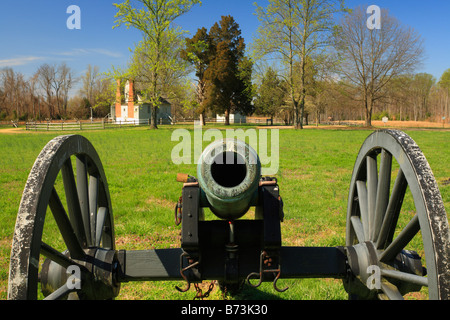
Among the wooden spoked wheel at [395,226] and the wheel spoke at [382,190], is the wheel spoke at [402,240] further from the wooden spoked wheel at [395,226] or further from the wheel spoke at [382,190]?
the wheel spoke at [382,190]

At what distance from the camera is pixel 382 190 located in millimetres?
2205

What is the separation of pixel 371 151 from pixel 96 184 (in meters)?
2.03

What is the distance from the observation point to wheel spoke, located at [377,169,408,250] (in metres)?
1.98

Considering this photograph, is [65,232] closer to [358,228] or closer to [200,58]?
[358,228]

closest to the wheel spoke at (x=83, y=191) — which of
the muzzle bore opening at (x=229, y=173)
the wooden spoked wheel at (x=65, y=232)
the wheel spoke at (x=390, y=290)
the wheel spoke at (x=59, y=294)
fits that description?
the wooden spoked wheel at (x=65, y=232)

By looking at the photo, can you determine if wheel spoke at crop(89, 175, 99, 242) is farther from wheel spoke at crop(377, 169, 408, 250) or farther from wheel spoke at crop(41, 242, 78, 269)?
wheel spoke at crop(377, 169, 408, 250)

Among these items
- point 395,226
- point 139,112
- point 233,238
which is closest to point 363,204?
point 395,226

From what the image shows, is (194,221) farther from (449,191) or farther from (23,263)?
(449,191)

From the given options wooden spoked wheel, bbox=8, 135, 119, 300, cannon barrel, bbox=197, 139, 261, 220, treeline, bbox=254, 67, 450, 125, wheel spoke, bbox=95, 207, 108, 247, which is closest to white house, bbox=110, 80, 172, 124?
treeline, bbox=254, 67, 450, 125

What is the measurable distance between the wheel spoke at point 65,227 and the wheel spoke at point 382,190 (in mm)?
1886

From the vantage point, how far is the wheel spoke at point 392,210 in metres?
1.98

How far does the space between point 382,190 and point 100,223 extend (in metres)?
2.08

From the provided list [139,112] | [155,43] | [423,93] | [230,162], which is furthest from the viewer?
[423,93]

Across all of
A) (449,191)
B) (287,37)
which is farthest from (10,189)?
(287,37)
